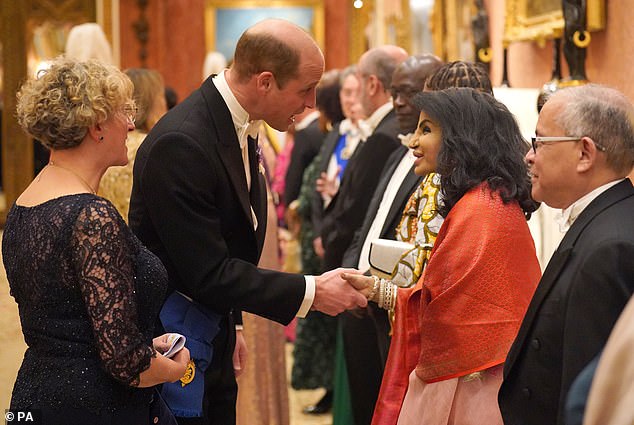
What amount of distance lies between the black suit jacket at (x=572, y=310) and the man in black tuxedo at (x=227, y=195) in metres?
0.82

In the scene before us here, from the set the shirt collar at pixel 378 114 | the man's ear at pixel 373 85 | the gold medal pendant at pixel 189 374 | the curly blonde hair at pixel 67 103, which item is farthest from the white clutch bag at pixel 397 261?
the man's ear at pixel 373 85

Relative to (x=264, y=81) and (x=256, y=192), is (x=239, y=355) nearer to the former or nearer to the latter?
(x=256, y=192)

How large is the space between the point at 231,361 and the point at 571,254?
141 centimetres

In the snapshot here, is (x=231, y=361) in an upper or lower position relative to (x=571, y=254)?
lower

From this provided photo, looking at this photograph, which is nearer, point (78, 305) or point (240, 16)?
point (78, 305)

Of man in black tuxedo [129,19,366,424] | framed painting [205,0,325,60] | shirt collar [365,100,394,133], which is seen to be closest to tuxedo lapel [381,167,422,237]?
man in black tuxedo [129,19,366,424]

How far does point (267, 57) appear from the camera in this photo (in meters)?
3.43

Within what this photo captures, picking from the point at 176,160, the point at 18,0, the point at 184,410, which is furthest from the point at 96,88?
the point at 18,0

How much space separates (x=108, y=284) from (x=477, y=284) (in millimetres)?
1155

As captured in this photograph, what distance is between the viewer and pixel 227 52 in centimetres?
1441

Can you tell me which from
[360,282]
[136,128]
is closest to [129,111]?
[360,282]

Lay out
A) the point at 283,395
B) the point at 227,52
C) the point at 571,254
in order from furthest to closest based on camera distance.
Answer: the point at 227,52
the point at 283,395
the point at 571,254

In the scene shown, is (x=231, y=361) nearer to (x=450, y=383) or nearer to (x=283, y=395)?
(x=450, y=383)

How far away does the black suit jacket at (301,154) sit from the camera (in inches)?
301
